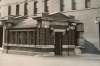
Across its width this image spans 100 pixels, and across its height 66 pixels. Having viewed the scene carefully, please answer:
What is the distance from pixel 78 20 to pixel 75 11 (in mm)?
58

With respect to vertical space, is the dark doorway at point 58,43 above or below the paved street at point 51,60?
above

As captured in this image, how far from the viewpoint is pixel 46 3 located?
1785 millimetres

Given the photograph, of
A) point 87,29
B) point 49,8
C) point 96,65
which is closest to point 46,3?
point 49,8

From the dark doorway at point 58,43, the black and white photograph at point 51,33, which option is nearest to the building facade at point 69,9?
the black and white photograph at point 51,33

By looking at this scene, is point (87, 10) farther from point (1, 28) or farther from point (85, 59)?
point (1, 28)

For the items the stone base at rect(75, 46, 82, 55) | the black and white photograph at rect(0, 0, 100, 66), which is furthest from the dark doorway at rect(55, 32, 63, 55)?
the stone base at rect(75, 46, 82, 55)

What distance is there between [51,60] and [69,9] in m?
0.33

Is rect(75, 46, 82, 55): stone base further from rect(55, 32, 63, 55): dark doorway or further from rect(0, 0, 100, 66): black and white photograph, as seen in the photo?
rect(55, 32, 63, 55): dark doorway

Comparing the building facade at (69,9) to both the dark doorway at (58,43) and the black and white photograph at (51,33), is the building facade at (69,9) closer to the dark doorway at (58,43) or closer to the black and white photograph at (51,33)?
the black and white photograph at (51,33)

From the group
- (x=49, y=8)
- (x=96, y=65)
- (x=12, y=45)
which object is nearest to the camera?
(x=96, y=65)

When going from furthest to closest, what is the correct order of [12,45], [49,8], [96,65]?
1. [12,45]
2. [49,8]
3. [96,65]

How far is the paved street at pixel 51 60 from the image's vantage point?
1629 mm

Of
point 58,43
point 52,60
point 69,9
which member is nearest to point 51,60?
point 52,60

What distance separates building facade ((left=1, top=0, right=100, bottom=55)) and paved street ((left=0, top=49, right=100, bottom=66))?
91 millimetres
